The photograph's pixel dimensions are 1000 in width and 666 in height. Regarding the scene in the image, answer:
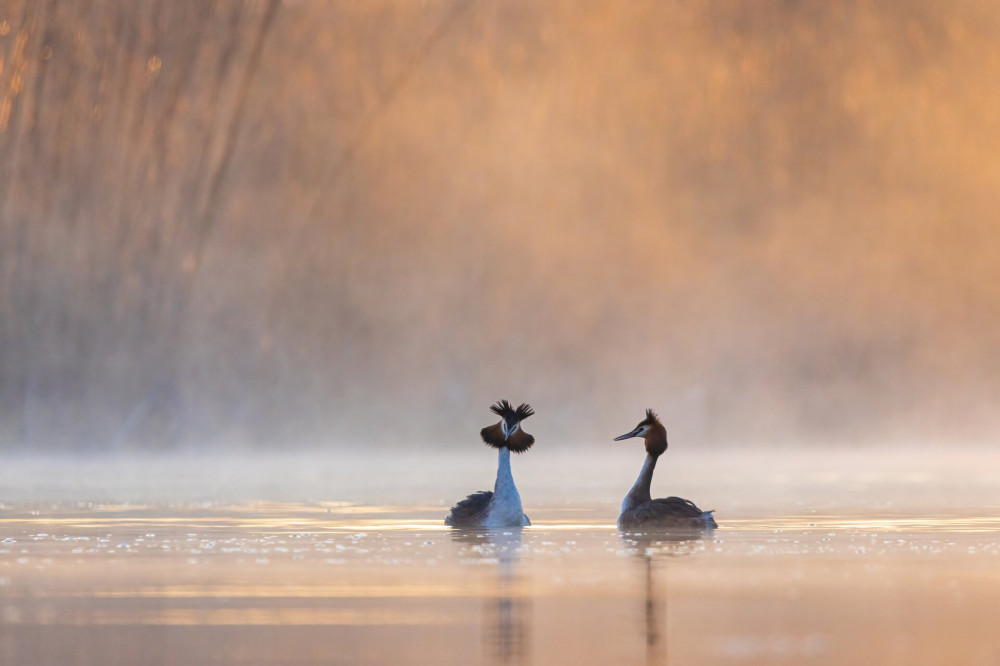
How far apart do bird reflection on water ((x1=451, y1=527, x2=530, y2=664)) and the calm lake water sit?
0.03 m

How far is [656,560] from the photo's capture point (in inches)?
603

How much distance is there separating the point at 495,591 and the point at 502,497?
6251 millimetres

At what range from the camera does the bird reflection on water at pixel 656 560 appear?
Result: 1062cm

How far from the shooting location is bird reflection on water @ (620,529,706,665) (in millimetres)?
10617

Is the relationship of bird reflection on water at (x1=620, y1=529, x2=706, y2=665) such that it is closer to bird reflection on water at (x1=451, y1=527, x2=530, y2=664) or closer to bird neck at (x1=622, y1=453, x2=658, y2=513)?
bird neck at (x1=622, y1=453, x2=658, y2=513)

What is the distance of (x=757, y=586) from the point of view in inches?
525

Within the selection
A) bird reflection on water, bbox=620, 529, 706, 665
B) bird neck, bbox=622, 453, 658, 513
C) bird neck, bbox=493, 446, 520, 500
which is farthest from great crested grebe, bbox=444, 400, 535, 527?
bird reflection on water, bbox=620, 529, 706, 665

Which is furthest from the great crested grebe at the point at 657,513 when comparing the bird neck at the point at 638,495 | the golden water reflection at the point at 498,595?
the golden water reflection at the point at 498,595

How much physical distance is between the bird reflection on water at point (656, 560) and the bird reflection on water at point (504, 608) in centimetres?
64

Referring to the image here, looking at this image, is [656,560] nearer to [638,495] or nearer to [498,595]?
[498,595]

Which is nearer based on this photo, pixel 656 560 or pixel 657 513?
pixel 656 560

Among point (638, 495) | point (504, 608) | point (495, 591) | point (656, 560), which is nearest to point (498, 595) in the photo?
point (495, 591)

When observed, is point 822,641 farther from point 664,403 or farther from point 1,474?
point 664,403

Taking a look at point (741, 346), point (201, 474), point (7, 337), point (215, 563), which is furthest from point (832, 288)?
point (215, 563)
